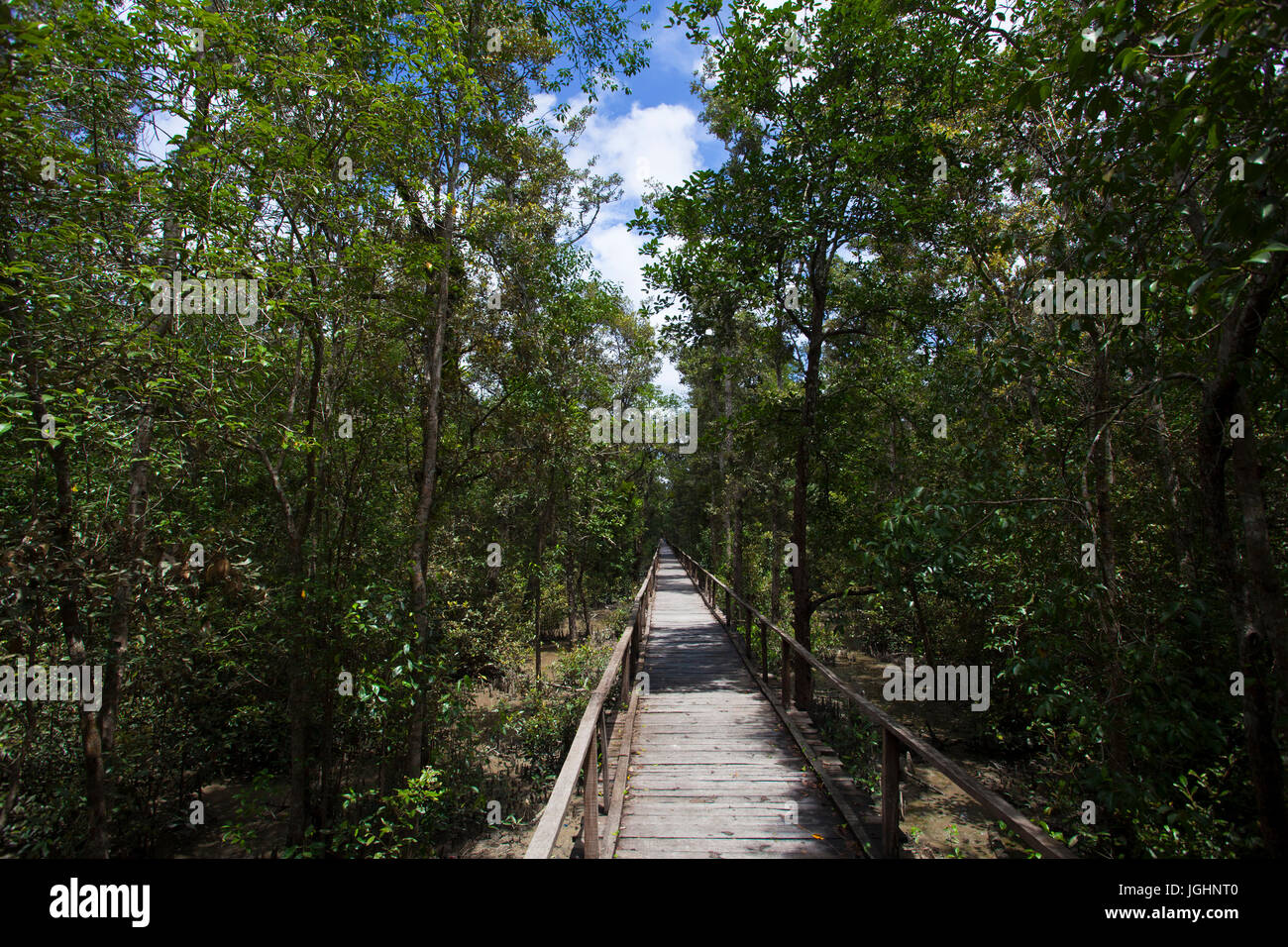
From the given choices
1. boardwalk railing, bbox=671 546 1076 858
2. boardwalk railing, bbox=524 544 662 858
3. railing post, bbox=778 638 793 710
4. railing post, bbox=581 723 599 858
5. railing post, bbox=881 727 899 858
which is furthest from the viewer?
railing post, bbox=778 638 793 710

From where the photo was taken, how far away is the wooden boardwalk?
3.70 meters

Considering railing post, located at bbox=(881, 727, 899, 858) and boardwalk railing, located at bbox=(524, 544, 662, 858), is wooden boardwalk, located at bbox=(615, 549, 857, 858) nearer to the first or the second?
railing post, located at bbox=(881, 727, 899, 858)

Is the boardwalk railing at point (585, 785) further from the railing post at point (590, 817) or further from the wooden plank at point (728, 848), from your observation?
the wooden plank at point (728, 848)

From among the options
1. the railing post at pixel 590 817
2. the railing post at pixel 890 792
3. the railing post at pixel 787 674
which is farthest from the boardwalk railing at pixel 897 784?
the railing post at pixel 590 817

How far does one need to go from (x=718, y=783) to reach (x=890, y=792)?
1.77 m

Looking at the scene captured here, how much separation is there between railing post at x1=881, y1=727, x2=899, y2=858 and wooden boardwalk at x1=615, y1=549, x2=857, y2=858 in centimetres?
37

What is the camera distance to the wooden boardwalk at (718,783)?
3.70m

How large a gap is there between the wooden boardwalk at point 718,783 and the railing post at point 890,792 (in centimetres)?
37

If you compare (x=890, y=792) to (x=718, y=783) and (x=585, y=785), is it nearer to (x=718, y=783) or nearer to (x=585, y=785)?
(x=718, y=783)

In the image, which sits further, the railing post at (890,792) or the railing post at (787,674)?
the railing post at (787,674)

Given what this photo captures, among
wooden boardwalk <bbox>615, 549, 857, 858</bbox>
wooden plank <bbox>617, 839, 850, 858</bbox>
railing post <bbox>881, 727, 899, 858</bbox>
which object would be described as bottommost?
wooden boardwalk <bbox>615, 549, 857, 858</bbox>

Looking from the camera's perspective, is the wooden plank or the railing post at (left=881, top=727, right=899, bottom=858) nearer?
the railing post at (left=881, top=727, right=899, bottom=858)

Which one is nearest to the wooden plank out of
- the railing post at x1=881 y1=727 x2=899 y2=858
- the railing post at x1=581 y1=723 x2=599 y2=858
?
the railing post at x1=881 y1=727 x2=899 y2=858
